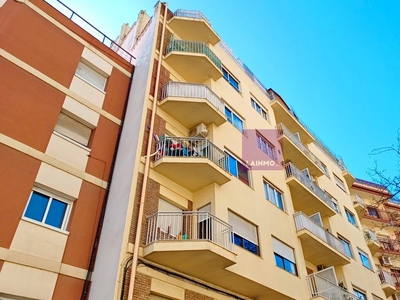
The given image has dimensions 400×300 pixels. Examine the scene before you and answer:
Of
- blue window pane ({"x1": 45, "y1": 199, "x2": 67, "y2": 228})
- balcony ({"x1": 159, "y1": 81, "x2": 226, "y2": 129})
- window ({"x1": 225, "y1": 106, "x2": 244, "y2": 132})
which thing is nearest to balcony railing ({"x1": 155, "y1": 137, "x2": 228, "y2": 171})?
balcony ({"x1": 159, "y1": 81, "x2": 226, "y2": 129})

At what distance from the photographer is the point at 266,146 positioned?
17656 mm

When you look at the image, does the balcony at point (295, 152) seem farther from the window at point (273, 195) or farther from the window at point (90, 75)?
the window at point (90, 75)

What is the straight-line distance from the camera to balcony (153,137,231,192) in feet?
35.3

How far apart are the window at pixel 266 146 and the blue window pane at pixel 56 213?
10365 mm

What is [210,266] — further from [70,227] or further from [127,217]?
[70,227]

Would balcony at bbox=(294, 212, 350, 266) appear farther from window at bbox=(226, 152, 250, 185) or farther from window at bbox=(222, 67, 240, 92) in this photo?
window at bbox=(222, 67, 240, 92)

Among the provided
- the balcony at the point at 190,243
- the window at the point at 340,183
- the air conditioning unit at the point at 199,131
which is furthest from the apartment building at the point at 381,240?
the balcony at the point at 190,243

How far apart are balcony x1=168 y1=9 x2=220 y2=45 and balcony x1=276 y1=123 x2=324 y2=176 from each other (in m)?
6.91

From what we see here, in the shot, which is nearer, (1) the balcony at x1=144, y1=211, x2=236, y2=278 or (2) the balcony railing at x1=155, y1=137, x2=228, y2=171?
(1) the balcony at x1=144, y1=211, x2=236, y2=278

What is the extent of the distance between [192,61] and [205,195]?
643 centimetres

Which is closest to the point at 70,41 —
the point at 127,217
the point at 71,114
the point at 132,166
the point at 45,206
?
the point at 71,114

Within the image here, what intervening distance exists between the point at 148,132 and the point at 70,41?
16.3ft

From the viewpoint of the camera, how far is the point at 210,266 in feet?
31.2

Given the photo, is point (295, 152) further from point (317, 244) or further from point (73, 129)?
point (73, 129)
